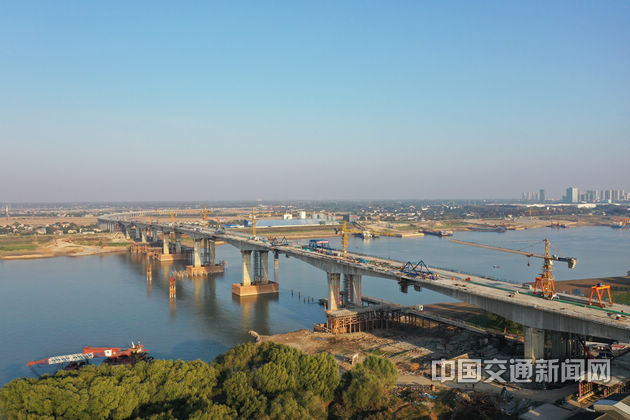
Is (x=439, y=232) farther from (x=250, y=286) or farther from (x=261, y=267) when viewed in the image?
(x=250, y=286)

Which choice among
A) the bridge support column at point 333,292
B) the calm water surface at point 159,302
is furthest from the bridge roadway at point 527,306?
the calm water surface at point 159,302

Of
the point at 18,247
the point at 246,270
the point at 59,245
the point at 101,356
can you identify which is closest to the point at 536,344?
the point at 101,356

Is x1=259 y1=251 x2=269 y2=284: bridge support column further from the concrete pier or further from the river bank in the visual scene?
the river bank

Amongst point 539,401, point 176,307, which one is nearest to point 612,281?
point 539,401

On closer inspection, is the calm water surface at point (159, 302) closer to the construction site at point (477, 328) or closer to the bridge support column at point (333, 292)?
the bridge support column at point (333, 292)

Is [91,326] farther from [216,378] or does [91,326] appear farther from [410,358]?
[410,358]

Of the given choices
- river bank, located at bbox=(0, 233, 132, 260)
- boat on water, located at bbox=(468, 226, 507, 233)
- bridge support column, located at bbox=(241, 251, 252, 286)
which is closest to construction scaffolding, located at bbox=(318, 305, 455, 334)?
bridge support column, located at bbox=(241, 251, 252, 286)
